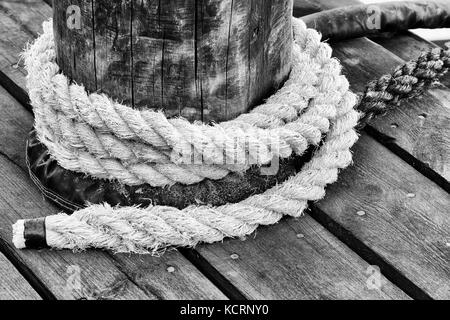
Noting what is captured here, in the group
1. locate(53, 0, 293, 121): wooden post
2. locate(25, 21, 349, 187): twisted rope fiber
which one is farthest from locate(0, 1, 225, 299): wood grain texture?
locate(53, 0, 293, 121): wooden post

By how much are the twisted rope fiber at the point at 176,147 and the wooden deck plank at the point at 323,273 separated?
0.21 ft

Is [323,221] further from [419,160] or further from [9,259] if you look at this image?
[9,259]

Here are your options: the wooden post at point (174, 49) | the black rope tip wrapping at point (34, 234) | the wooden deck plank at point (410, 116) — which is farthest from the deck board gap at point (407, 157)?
the black rope tip wrapping at point (34, 234)

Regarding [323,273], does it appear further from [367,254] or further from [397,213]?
[397,213]

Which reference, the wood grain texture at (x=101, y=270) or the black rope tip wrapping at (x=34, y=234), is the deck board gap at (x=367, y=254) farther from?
the black rope tip wrapping at (x=34, y=234)

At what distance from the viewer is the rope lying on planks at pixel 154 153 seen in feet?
7.22

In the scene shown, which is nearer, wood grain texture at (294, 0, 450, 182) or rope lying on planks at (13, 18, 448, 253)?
rope lying on planks at (13, 18, 448, 253)

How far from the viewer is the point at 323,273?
7.25 feet

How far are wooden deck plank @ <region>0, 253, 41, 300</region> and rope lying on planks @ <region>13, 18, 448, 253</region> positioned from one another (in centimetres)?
7

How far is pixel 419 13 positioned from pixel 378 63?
332 mm

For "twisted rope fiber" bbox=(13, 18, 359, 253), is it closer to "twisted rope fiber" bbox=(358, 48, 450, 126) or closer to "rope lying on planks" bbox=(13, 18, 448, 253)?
"rope lying on planks" bbox=(13, 18, 448, 253)

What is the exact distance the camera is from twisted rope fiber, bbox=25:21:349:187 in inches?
86.0

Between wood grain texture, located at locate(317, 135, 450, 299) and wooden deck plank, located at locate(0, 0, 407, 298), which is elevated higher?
wood grain texture, located at locate(317, 135, 450, 299)
